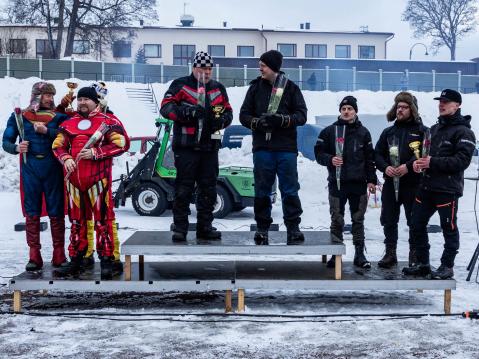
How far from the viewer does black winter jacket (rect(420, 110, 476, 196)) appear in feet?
21.6

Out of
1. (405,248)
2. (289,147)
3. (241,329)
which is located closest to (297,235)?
(289,147)

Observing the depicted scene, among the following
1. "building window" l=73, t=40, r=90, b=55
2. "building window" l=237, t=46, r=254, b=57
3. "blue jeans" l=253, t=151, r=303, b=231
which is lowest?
"blue jeans" l=253, t=151, r=303, b=231

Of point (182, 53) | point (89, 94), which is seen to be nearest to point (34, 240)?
point (89, 94)

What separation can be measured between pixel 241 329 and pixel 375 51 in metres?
53.8

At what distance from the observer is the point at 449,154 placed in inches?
265

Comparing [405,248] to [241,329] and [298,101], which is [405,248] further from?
[241,329]

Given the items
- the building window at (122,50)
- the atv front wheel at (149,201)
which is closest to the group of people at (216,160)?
the atv front wheel at (149,201)

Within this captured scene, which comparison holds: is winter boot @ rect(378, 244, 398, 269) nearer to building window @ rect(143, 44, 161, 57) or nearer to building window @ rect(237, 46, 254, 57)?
building window @ rect(237, 46, 254, 57)

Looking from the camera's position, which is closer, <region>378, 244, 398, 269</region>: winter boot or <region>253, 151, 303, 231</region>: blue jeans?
<region>253, 151, 303, 231</region>: blue jeans

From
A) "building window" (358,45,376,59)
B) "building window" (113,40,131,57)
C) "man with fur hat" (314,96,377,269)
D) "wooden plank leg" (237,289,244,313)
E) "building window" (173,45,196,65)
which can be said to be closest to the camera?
"wooden plank leg" (237,289,244,313)

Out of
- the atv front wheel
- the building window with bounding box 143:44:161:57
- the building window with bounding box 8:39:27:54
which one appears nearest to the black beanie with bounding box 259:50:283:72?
the atv front wheel

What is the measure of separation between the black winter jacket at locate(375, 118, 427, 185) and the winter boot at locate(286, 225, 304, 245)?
42.6 inches

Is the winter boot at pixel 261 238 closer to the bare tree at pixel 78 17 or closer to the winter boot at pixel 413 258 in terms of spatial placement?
the winter boot at pixel 413 258

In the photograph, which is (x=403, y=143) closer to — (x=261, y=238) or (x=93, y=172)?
(x=261, y=238)
